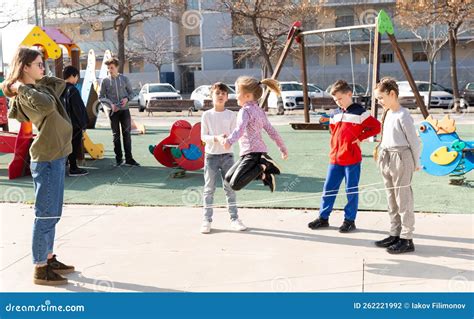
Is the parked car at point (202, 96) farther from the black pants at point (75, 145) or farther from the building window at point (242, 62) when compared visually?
the building window at point (242, 62)

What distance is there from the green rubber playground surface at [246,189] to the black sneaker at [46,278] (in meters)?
2.63

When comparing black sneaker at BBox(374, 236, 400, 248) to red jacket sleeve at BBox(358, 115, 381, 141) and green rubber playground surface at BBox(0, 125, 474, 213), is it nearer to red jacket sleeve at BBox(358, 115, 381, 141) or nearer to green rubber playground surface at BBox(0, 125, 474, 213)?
red jacket sleeve at BBox(358, 115, 381, 141)

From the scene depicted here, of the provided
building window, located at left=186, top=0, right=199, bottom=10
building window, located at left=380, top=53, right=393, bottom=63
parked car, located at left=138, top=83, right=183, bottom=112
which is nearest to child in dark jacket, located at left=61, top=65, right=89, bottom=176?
parked car, located at left=138, top=83, right=183, bottom=112

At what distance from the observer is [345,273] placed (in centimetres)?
445

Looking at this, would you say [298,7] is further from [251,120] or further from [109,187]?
[251,120]

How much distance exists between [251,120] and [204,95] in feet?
73.0

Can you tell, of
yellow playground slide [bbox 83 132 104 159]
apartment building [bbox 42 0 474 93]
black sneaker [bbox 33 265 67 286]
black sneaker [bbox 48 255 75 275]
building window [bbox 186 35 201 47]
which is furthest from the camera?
building window [bbox 186 35 201 47]

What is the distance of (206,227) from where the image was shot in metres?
5.73

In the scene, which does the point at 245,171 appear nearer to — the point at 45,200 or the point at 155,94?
Answer: the point at 45,200

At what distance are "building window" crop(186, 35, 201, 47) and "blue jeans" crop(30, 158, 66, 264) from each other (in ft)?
152

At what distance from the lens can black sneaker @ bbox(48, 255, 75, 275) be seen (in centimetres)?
460

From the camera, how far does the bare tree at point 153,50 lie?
4594 cm

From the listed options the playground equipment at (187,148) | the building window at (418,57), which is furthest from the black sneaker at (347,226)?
the building window at (418,57)
